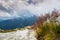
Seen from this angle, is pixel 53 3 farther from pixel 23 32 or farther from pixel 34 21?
pixel 23 32

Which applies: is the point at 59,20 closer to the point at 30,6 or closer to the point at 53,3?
the point at 53,3

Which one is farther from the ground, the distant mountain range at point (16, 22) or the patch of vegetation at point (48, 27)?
the distant mountain range at point (16, 22)

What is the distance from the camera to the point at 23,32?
3.95 metres

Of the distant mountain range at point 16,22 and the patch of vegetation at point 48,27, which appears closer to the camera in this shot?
the patch of vegetation at point 48,27

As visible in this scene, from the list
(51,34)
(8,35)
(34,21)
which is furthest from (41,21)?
(8,35)

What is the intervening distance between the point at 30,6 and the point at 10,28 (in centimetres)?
55

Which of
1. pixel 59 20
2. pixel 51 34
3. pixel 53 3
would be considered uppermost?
pixel 53 3

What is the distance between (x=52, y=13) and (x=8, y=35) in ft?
2.96

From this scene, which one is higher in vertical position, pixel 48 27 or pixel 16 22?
pixel 16 22

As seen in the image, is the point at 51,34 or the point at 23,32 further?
the point at 23,32

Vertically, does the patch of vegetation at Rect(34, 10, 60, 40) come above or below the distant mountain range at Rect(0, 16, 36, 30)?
below

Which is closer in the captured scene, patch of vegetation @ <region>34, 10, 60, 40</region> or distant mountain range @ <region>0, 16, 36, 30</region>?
patch of vegetation @ <region>34, 10, 60, 40</region>

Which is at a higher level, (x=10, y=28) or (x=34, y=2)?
(x=34, y=2)

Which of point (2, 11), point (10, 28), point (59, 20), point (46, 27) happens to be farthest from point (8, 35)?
point (59, 20)
